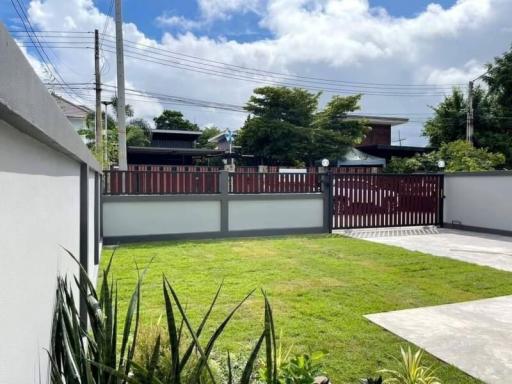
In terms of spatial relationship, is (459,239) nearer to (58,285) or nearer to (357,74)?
(58,285)

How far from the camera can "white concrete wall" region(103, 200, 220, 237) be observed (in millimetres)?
8602

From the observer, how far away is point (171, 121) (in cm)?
4591

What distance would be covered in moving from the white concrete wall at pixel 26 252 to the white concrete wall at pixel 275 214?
7677 mm

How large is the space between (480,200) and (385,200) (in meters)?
2.35

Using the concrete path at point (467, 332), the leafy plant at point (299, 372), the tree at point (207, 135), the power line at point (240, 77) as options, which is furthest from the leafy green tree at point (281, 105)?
the leafy plant at point (299, 372)

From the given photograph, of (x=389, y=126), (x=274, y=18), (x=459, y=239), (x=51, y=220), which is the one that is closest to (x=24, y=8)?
(x=51, y=220)

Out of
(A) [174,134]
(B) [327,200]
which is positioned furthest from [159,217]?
(A) [174,134]

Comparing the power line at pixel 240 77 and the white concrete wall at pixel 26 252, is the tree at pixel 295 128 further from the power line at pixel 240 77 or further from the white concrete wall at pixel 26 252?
the white concrete wall at pixel 26 252

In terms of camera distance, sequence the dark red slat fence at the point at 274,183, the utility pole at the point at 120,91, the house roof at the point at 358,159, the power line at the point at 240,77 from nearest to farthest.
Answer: the dark red slat fence at the point at 274,183
the utility pole at the point at 120,91
the power line at the point at 240,77
the house roof at the point at 358,159

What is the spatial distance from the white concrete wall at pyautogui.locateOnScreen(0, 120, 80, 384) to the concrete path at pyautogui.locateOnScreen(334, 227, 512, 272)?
6554 mm

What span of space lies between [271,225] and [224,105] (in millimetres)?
16948

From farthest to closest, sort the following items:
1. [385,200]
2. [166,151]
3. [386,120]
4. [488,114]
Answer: [386,120], [488,114], [166,151], [385,200]

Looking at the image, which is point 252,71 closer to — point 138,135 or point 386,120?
point 138,135

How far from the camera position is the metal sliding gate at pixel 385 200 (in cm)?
1052
